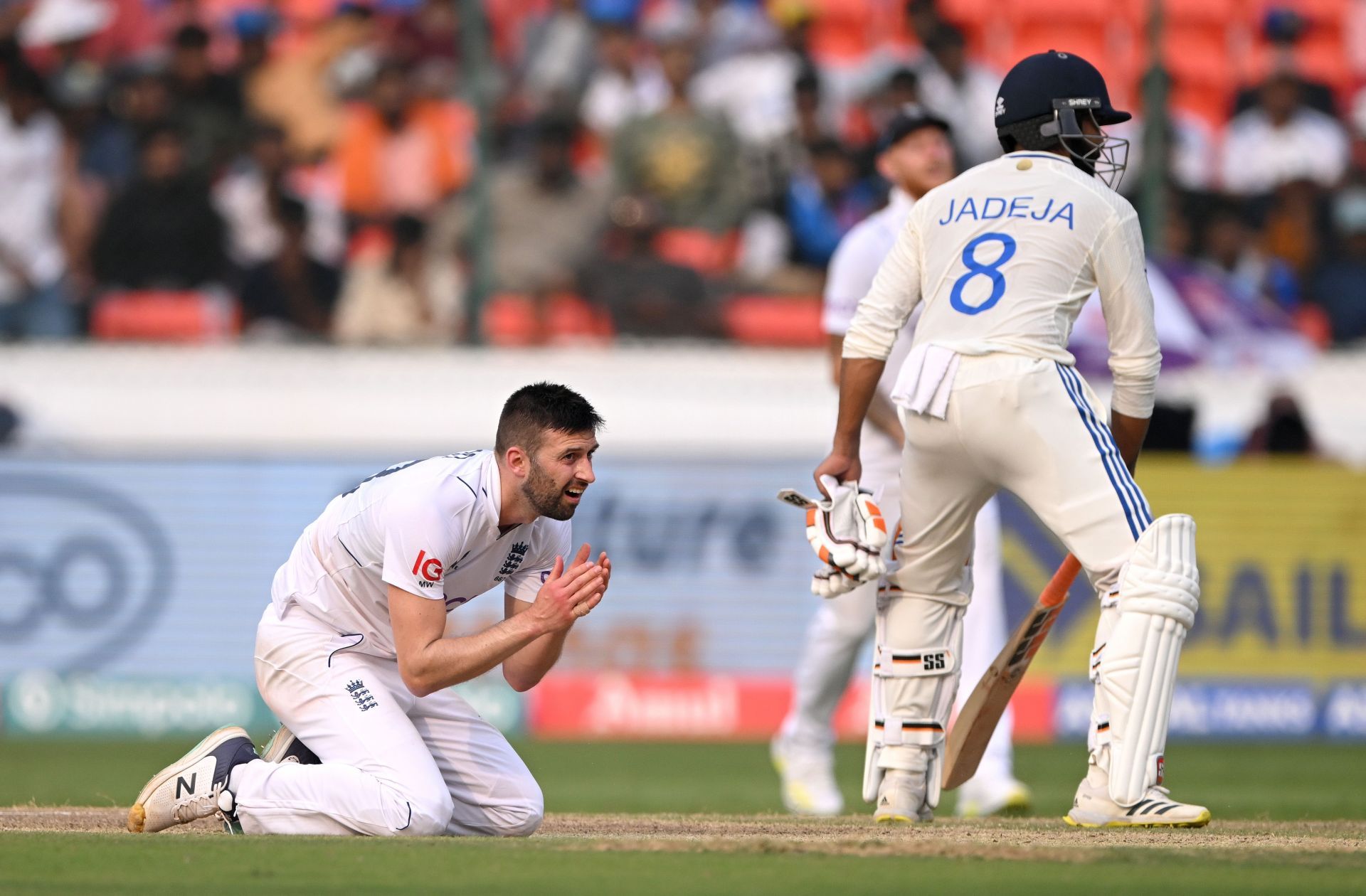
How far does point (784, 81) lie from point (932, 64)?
121 cm

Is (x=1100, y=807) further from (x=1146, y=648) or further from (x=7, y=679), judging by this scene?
(x=7, y=679)

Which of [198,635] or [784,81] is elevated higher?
[784,81]

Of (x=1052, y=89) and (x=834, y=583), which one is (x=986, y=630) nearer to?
(x=834, y=583)

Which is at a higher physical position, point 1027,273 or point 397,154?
point 397,154

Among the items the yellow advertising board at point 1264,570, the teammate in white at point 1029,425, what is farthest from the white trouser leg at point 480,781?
the yellow advertising board at point 1264,570

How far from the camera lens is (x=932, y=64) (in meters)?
15.3

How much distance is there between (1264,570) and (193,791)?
327 inches

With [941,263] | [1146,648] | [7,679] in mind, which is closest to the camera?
[1146,648]

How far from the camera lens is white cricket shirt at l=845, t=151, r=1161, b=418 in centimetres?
602

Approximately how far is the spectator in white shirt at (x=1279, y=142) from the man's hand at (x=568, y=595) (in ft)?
36.0

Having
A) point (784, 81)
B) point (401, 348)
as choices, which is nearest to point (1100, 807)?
point (401, 348)

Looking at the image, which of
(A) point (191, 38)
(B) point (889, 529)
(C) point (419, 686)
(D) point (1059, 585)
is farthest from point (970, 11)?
(C) point (419, 686)

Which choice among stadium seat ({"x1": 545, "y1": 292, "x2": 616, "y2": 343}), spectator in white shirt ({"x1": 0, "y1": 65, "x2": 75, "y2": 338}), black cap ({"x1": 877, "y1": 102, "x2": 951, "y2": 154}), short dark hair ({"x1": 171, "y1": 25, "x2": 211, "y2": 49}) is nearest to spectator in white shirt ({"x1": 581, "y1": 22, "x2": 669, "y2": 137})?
stadium seat ({"x1": 545, "y1": 292, "x2": 616, "y2": 343})

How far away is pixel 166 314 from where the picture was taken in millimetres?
14102
